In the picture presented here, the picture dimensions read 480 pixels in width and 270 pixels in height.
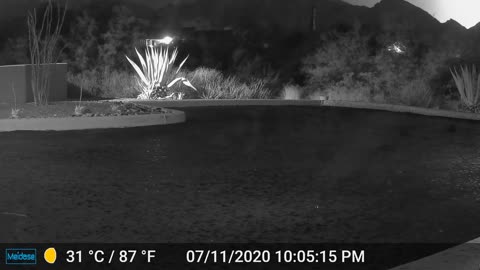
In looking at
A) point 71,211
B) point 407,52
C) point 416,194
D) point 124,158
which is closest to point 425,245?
point 416,194

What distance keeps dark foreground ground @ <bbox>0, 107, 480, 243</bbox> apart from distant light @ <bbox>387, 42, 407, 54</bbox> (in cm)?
Result: 1667

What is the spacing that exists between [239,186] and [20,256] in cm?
393

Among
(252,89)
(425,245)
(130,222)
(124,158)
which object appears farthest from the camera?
(252,89)

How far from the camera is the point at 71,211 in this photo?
25.3 feet

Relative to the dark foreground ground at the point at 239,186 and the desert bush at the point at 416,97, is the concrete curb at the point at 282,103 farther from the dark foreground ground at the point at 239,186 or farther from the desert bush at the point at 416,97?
the dark foreground ground at the point at 239,186

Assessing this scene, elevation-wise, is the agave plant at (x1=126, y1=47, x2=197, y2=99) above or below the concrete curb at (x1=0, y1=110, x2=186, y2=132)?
above

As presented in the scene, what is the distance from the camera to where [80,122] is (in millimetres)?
16938

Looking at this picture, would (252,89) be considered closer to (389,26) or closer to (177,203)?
(389,26)

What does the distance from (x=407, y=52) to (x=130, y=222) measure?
2708 centimetres

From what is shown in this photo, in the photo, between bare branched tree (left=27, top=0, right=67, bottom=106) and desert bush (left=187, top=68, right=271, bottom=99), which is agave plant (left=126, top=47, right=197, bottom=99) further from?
bare branched tree (left=27, top=0, right=67, bottom=106)

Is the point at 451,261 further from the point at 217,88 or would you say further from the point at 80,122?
the point at 217,88
